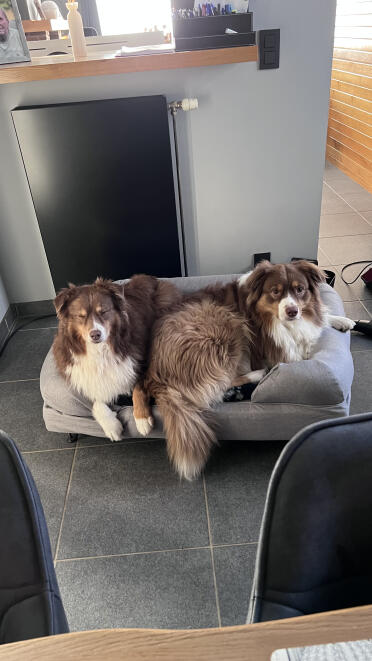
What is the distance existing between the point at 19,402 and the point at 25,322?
2.67 ft

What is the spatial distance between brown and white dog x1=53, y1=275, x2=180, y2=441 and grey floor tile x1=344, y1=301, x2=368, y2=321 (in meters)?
1.47

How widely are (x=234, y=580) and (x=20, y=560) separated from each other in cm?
94

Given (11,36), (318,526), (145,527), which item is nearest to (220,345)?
(145,527)

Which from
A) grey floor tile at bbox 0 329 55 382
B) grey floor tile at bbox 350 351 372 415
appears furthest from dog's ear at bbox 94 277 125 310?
grey floor tile at bbox 350 351 372 415

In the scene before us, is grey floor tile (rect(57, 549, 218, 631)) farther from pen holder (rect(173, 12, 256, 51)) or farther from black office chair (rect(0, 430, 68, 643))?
pen holder (rect(173, 12, 256, 51))

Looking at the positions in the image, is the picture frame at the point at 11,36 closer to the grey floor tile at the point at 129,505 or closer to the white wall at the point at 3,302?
the white wall at the point at 3,302

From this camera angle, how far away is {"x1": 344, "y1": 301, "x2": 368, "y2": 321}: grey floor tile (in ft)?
9.53

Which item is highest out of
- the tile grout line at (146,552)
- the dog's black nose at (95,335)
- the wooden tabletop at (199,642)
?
the wooden tabletop at (199,642)

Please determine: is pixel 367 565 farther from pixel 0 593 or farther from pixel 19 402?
pixel 19 402

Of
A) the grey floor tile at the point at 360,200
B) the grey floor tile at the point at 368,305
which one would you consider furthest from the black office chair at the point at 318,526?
the grey floor tile at the point at 360,200

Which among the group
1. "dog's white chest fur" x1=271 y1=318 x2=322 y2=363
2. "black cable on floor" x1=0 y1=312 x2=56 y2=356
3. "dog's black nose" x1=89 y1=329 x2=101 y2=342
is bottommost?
"black cable on floor" x1=0 y1=312 x2=56 y2=356

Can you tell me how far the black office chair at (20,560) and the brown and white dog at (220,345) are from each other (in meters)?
1.01

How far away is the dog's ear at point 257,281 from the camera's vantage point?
6.68ft

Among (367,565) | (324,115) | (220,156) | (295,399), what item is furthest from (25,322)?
(367,565)
